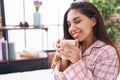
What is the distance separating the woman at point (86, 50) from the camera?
955 millimetres

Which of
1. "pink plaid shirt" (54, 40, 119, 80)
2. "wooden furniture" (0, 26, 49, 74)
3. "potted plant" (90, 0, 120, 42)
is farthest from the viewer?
"potted plant" (90, 0, 120, 42)

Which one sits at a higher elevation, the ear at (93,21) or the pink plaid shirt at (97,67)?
the ear at (93,21)

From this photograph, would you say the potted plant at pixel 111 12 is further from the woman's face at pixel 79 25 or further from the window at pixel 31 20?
the woman's face at pixel 79 25

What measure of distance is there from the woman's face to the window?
231cm

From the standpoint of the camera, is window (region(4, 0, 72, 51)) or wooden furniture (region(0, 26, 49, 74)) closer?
wooden furniture (region(0, 26, 49, 74))

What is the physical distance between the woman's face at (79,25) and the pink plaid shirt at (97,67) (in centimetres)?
11

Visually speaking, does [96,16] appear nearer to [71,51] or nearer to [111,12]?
[71,51]

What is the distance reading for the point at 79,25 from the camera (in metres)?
1.03

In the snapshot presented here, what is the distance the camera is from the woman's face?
1.03 m

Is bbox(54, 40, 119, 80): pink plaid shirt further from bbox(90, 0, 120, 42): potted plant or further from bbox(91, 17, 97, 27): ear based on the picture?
bbox(90, 0, 120, 42): potted plant

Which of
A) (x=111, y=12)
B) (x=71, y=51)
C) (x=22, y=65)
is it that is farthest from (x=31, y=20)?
(x=71, y=51)

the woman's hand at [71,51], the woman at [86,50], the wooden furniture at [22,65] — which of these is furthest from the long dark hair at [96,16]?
the wooden furniture at [22,65]

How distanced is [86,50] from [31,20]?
2.50 meters

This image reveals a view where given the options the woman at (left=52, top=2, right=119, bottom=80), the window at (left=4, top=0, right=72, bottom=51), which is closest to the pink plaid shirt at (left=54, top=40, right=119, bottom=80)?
the woman at (left=52, top=2, right=119, bottom=80)
